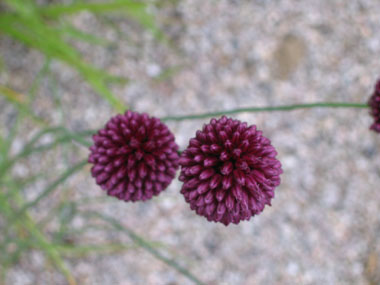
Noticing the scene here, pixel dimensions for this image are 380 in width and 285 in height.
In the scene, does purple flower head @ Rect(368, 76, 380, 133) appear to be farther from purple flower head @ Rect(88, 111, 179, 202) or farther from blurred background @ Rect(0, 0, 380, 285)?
blurred background @ Rect(0, 0, 380, 285)

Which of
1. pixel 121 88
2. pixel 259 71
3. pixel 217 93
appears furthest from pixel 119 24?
pixel 259 71

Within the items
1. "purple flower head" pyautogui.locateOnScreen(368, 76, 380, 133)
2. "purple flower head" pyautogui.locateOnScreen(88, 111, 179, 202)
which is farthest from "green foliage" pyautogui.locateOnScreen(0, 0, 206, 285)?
"purple flower head" pyautogui.locateOnScreen(368, 76, 380, 133)

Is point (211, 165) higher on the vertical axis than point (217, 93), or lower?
lower

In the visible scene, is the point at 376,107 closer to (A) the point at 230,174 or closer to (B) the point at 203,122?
(A) the point at 230,174

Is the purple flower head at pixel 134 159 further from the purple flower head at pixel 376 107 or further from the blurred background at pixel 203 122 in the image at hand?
the blurred background at pixel 203 122

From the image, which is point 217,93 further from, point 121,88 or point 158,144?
point 158,144

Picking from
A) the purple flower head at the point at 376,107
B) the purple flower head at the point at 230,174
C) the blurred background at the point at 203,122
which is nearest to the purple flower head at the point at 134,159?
the purple flower head at the point at 230,174

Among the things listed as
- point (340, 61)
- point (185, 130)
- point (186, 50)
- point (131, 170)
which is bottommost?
point (131, 170)
